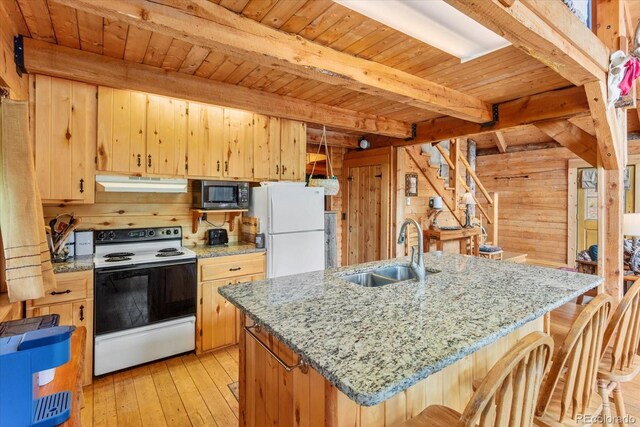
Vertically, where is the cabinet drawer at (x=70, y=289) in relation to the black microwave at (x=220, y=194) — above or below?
below

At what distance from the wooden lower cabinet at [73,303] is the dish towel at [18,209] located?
0.85m

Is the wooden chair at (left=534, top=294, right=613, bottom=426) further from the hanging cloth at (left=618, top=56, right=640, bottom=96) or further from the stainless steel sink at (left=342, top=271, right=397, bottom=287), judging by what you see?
the hanging cloth at (left=618, top=56, right=640, bottom=96)

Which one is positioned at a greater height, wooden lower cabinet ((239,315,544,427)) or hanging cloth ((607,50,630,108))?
hanging cloth ((607,50,630,108))

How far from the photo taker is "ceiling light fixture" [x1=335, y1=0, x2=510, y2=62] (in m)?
1.71

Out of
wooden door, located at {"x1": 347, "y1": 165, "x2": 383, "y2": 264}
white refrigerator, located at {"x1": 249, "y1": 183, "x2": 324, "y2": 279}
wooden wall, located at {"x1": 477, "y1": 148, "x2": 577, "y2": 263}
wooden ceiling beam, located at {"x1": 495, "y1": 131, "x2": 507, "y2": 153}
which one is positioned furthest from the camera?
wooden ceiling beam, located at {"x1": 495, "y1": 131, "x2": 507, "y2": 153}

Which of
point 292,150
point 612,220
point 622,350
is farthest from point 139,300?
point 612,220

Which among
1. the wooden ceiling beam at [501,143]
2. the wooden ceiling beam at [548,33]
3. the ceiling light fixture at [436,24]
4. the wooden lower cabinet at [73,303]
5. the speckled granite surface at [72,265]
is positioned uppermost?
the wooden ceiling beam at [501,143]

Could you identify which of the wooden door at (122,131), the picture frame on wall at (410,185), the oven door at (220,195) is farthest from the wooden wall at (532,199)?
the wooden door at (122,131)

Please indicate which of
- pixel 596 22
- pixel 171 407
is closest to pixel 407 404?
pixel 171 407

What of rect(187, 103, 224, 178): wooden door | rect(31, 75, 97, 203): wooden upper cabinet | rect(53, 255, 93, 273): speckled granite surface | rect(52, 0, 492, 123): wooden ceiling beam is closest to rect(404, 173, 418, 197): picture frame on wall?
rect(52, 0, 492, 123): wooden ceiling beam

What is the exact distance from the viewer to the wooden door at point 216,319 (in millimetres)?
2895

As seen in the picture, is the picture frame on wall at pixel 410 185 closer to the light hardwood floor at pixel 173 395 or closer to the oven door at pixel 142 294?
the light hardwood floor at pixel 173 395

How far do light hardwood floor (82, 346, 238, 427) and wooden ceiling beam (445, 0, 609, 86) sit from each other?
2.69m

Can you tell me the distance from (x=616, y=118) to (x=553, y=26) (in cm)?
182
